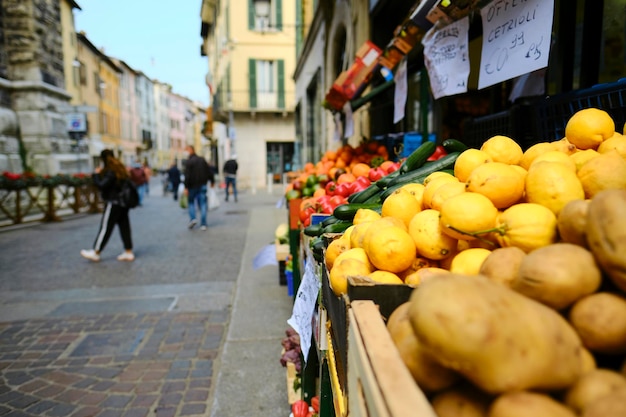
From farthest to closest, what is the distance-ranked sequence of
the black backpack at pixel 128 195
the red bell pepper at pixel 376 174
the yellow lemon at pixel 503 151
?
the black backpack at pixel 128 195 < the red bell pepper at pixel 376 174 < the yellow lemon at pixel 503 151

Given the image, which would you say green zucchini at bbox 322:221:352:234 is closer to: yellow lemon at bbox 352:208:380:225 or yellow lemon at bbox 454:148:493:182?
yellow lemon at bbox 352:208:380:225

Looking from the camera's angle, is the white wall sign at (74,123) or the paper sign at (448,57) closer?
the paper sign at (448,57)

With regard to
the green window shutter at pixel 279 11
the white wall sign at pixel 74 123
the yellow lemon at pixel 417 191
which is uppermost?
the green window shutter at pixel 279 11

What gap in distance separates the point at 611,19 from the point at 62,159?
16.3 m

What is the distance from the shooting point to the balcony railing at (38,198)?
10531 millimetres

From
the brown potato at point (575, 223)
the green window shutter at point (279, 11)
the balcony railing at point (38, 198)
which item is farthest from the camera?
the green window shutter at point (279, 11)

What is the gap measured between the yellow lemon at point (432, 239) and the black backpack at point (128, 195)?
586 cm

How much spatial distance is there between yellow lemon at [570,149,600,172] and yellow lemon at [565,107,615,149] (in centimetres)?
8

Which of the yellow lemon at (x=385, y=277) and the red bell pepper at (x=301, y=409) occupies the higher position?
the yellow lemon at (x=385, y=277)

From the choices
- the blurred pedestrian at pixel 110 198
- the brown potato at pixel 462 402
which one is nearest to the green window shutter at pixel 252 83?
the blurred pedestrian at pixel 110 198

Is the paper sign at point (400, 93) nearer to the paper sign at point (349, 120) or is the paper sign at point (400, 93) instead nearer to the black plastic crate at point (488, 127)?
the black plastic crate at point (488, 127)

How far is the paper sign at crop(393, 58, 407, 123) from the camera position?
12.0 ft

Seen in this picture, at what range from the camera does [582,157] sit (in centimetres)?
148

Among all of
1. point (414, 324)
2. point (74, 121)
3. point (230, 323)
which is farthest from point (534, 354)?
point (74, 121)
